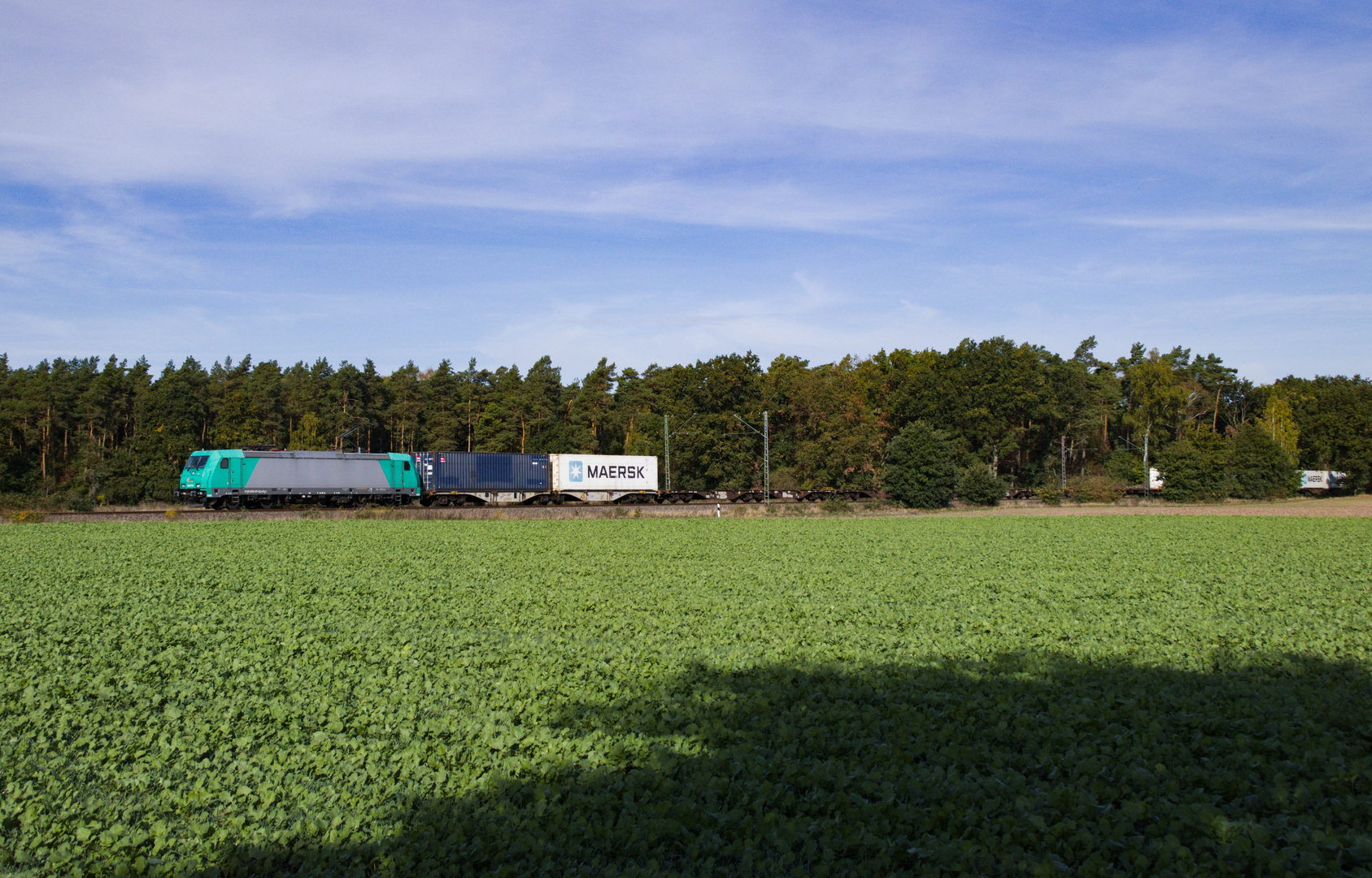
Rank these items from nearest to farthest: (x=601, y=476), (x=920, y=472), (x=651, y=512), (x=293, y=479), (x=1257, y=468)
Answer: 1. (x=293, y=479)
2. (x=651, y=512)
3. (x=601, y=476)
4. (x=920, y=472)
5. (x=1257, y=468)

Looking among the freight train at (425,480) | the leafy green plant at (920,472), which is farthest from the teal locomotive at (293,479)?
the leafy green plant at (920,472)

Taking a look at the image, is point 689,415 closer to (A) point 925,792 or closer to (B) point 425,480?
(B) point 425,480

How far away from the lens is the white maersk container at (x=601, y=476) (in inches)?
2173

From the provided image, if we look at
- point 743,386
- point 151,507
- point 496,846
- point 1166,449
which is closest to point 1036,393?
point 1166,449

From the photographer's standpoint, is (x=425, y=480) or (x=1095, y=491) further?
(x=1095, y=491)

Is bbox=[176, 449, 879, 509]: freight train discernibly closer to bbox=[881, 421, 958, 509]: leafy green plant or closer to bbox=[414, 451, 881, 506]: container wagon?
bbox=[414, 451, 881, 506]: container wagon

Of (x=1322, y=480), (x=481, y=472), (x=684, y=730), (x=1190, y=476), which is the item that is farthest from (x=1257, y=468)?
(x=684, y=730)

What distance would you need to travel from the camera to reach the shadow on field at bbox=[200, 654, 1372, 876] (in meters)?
5.23

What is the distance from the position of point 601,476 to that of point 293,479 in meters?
19.5

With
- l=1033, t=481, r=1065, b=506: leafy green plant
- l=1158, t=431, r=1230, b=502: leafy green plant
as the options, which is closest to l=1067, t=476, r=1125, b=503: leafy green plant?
l=1033, t=481, r=1065, b=506: leafy green plant

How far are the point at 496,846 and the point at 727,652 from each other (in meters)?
5.61

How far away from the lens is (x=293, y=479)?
44.2 metres

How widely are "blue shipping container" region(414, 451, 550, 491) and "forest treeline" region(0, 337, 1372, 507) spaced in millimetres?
22388

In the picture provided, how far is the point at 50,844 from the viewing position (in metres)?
5.70
